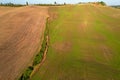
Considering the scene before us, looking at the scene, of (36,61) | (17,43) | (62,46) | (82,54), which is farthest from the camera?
(17,43)

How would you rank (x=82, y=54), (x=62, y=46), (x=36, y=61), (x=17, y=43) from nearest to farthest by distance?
(x=36, y=61), (x=82, y=54), (x=62, y=46), (x=17, y=43)

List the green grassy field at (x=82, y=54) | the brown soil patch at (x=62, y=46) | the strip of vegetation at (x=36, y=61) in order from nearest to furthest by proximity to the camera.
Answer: the strip of vegetation at (x=36, y=61) < the green grassy field at (x=82, y=54) < the brown soil patch at (x=62, y=46)

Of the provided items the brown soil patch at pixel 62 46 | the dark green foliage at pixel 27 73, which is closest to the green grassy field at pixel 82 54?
the brown soil patch at pixel 62 46

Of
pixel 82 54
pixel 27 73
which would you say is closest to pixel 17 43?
pixel 82 54

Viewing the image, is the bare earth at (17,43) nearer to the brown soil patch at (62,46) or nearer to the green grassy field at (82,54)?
the green grassy field at (82,54)

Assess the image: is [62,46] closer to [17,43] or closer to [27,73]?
[17,43]

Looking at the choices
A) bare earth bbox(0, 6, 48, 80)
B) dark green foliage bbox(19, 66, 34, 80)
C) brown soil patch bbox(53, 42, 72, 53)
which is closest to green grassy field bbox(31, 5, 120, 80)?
brown soil patch bbox(53, 42, 72, 53)

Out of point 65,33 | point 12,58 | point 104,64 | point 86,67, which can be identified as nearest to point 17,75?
point 12,58
